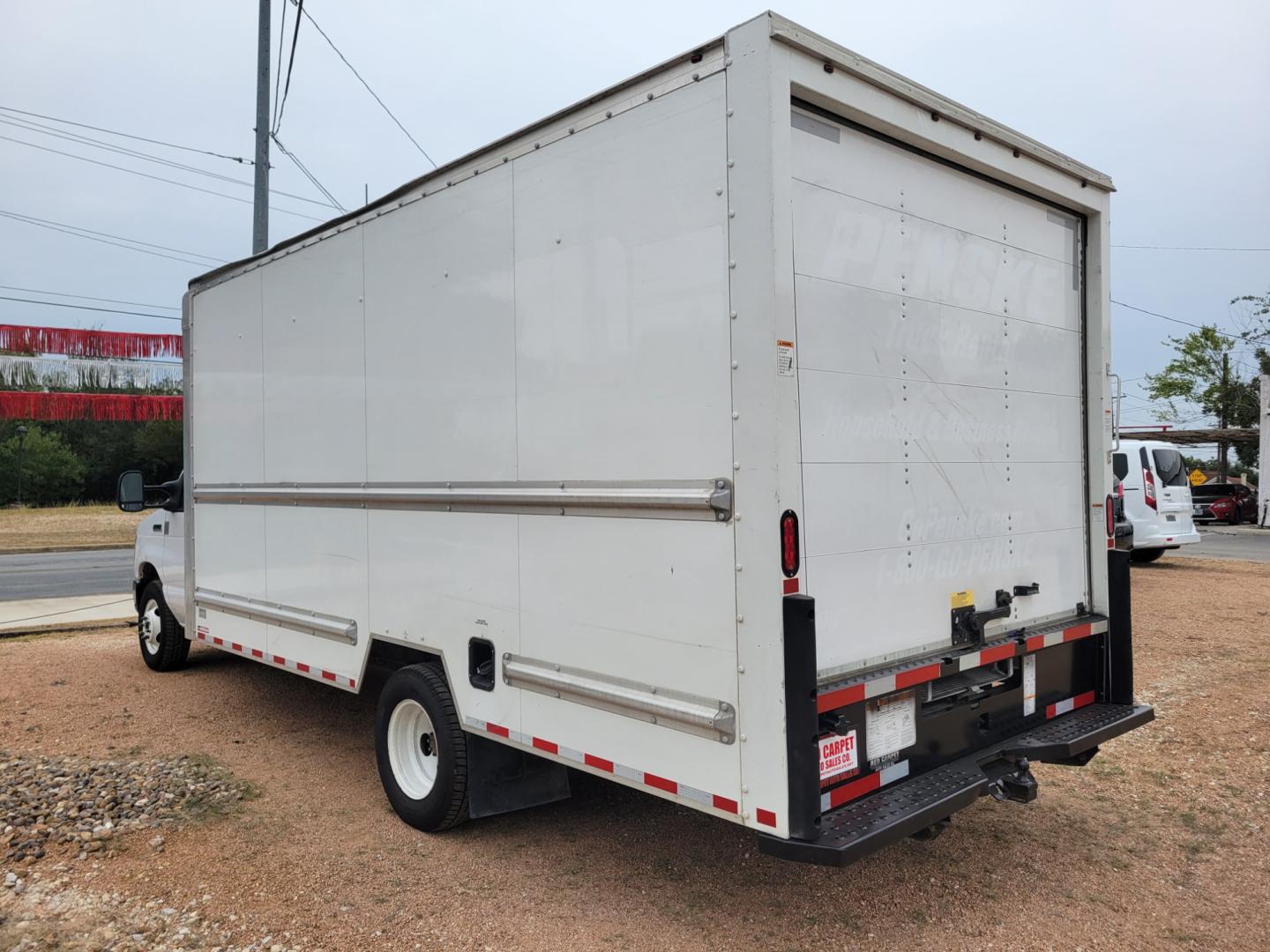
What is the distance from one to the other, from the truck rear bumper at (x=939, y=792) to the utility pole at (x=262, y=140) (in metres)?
10.6

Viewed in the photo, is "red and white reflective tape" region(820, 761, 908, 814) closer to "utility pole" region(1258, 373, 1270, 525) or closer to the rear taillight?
the rear taillight

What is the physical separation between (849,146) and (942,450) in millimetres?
1259

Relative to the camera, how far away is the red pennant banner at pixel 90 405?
84.5ft

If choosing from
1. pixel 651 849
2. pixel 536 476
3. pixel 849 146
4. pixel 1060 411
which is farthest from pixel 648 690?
pixel 1060 411

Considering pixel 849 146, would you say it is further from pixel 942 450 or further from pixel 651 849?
pixel 651 849

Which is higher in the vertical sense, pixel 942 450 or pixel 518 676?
pixel 942 450

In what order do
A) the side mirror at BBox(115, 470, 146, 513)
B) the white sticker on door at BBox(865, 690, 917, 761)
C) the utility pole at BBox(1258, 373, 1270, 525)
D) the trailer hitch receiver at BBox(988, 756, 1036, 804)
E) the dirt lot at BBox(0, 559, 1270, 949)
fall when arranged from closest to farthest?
1. the white sticker on door at BBox(865, 690, 917, 761)
2. the dirt lot at BBox(0, 559, 1270, 949)
3. the trailer hitch receiver at BBox(988, 756, 1036, 804)
4. the side mirror at BBox(115, 470, 146, 513)
5. the utility pole at BBox(1258, 373, 1270, 525)

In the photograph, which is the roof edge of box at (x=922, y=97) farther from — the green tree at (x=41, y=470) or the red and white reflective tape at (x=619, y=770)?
the green tree at (x=41, y=470)

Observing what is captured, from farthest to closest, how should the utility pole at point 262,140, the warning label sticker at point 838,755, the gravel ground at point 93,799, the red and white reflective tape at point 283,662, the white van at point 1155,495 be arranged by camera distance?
the white van at point 1155,495 < the utility pole at point 262,140 < the red and white reflective tape at point 283,662 < the gravel ground at point 93,799 < the warning label sticker at point 838,755

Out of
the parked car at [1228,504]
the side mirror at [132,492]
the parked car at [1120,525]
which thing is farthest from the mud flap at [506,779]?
the parked car at [1228,504]

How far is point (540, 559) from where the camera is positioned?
373cm

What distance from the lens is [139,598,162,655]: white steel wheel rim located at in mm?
7867

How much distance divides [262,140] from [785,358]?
10841 millimetres

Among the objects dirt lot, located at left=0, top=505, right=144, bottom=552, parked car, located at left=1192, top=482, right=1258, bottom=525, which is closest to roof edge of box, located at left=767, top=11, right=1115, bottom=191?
dirt lot, located at left=0, top=505, right=144, bottom=552
